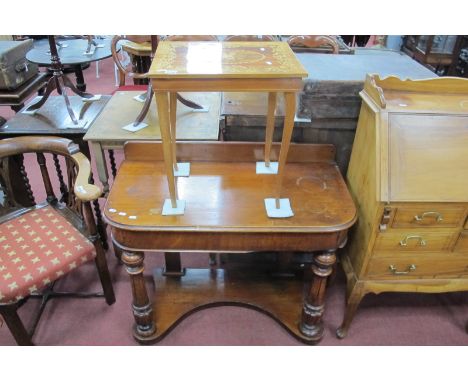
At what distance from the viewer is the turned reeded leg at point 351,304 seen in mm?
1487

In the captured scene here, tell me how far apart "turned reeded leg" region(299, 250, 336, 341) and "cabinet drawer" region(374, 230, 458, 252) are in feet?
0.67

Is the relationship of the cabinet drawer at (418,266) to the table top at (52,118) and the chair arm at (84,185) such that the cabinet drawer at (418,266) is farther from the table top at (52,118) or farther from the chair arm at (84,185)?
the table top at (52,118)

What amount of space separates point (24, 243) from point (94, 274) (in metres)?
0.58

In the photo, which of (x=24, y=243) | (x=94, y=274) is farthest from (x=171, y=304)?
(x=24, y=243)

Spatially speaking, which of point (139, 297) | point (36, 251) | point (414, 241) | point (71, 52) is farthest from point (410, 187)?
point (71, 52)

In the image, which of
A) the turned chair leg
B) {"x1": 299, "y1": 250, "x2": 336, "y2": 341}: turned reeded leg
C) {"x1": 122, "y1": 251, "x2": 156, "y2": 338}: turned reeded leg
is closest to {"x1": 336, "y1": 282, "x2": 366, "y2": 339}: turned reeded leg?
{"x1": 299, "y1": 250, "x2": 336, "y2": 341}: turned reeded leg

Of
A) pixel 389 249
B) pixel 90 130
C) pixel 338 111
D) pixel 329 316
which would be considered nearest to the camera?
pixel 389 249

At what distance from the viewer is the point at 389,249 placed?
4.50ft

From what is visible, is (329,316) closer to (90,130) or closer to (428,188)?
(428,188)

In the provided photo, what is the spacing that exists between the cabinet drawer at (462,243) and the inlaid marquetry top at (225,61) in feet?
2.91

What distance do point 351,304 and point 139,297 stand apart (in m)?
0.89

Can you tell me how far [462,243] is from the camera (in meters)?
1.37

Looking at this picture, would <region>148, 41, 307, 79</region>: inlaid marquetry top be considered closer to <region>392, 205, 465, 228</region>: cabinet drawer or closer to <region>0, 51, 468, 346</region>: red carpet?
<region>392, 205, 465, 228</region>: cabinet drawer

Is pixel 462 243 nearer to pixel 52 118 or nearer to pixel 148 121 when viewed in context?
pixel 148 121
